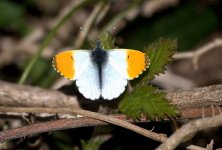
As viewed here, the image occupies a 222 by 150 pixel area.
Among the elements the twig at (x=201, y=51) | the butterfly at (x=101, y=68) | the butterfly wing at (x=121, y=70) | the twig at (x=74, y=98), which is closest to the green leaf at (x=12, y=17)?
the twig at (x=74, y=98)

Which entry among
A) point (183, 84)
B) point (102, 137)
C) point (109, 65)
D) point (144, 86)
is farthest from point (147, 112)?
point (183, 84)

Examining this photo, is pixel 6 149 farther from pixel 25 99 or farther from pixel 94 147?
pixel 94 147

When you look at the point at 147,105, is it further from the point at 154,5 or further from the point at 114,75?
the point at 154,5

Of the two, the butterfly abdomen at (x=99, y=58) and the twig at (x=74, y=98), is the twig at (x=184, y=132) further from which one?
the butterfly abdomen at (x=99, y=58)

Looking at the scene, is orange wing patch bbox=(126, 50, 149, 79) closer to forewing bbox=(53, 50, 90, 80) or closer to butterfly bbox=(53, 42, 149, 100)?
butterfly bbox=(53, 42, 149, 100)

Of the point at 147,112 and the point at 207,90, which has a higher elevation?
the point at 207,90

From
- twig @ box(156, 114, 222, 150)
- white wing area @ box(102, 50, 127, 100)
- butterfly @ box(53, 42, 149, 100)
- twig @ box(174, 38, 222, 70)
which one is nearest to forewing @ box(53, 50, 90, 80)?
butterfly @ box(53, 42, 149, 100)

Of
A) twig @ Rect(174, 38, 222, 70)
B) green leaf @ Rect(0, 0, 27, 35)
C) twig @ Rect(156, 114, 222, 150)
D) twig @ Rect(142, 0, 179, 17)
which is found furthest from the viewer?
green leaf @ Rect(0, 0, 27, 35)
